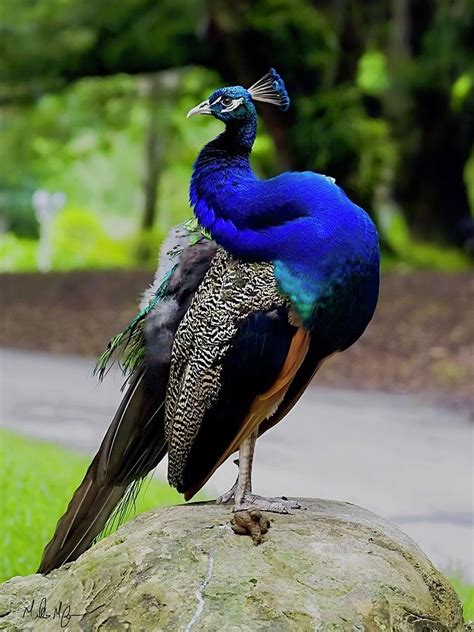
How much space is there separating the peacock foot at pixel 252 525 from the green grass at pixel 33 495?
217 cm

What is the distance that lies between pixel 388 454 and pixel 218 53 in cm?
908

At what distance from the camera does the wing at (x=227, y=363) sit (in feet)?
11.6

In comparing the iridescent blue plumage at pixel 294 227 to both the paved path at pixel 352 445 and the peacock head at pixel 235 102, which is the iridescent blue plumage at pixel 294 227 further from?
the paved path at pixel 352 445

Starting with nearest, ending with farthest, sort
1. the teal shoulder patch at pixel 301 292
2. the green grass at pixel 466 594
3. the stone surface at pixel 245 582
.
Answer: the stone surface at pixel 245 582 → the teal shoulder patch at pixel 301 292 → the green grass at pixel 466 594

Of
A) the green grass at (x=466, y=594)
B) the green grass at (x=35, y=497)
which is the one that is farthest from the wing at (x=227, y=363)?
the green grass at (x=35, y=497)

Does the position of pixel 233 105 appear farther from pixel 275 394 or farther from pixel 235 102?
pixel 275 394

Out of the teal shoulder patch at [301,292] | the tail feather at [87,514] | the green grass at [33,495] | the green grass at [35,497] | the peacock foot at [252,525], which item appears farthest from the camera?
the green grass at [33,495]

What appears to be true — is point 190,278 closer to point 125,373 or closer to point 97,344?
point 125,373

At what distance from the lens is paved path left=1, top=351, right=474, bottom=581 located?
6.93 m

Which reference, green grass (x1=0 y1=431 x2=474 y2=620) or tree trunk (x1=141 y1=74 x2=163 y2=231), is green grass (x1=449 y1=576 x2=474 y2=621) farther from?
Answer: tree trunk (x1=141 y1=74 x2=163 y2=231)

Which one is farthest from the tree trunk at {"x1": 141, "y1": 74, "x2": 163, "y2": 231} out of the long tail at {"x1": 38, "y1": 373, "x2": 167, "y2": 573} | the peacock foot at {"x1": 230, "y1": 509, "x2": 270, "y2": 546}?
the peacock foot at {"x1": 230, "y1": 509, "x2": 270, "y2": 546}

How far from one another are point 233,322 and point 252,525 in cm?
68

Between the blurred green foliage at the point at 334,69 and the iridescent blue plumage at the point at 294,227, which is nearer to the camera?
the iridescent blue plumage at the point at 294,227

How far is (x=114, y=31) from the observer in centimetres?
1645
